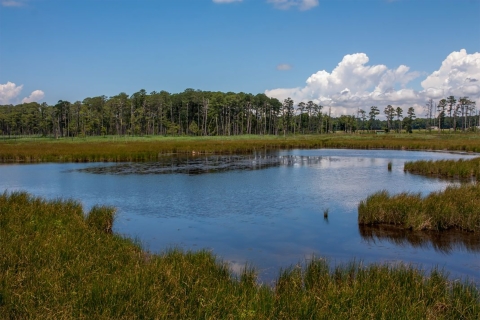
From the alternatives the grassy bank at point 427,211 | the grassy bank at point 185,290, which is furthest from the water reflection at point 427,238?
the grassy bank at point 185,290

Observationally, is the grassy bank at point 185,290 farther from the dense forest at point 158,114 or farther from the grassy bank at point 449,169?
the dense forest at point 158,114

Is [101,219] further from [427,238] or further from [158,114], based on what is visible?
[158,114]

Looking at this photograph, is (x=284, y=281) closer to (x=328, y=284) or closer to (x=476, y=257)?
(x=328, y=284)

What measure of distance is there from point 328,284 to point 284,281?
1.10 meters

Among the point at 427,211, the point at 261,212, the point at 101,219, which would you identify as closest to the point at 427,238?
the point at 427,211

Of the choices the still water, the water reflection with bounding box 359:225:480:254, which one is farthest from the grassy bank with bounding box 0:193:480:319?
the water reflection with bounding box 359:225:480:254

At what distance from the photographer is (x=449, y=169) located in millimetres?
31375

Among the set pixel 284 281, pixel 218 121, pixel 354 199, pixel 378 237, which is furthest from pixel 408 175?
pixel 218 121

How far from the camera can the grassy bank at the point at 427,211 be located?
50.1 ft

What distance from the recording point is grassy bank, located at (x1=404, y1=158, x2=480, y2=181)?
1181 inches

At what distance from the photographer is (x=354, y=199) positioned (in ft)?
72.5

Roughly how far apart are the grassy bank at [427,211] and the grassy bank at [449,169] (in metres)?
13.7

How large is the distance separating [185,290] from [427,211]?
1177cm

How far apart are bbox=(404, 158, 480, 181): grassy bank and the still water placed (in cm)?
190
